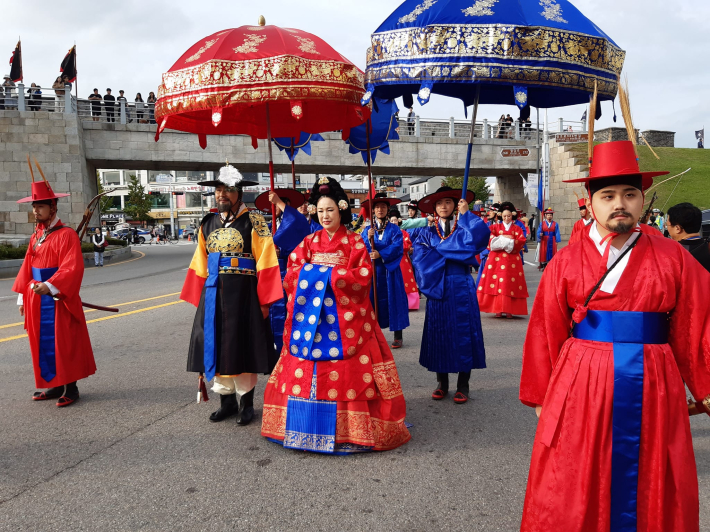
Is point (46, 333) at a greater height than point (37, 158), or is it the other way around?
A: point (37, 158)

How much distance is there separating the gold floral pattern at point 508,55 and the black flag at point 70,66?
21628 millimetres

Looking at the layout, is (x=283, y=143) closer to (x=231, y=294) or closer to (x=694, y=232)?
(x=231, y=294)

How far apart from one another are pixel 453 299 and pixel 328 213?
5.12 feet

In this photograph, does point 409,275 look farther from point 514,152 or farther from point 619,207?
point 514,152

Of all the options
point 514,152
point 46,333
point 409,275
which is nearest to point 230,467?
point 46,333

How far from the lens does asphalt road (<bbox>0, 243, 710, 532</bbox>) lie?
292 centimetres

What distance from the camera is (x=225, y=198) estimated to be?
14.0ft

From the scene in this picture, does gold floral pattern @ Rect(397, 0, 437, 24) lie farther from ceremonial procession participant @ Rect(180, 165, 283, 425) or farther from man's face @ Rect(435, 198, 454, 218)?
man's face @ Rect(435, 198, 454, 218)

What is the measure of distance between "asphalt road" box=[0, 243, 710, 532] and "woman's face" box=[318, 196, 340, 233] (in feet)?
5.08

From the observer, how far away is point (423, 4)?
353cm

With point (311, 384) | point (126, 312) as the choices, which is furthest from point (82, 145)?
point (311, 384)

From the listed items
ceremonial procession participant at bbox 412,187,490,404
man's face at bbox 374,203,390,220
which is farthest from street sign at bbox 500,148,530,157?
ceremonial procession participant at bbox 412,187,490,404

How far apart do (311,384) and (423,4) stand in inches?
99.1

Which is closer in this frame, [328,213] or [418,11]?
[418,11]
